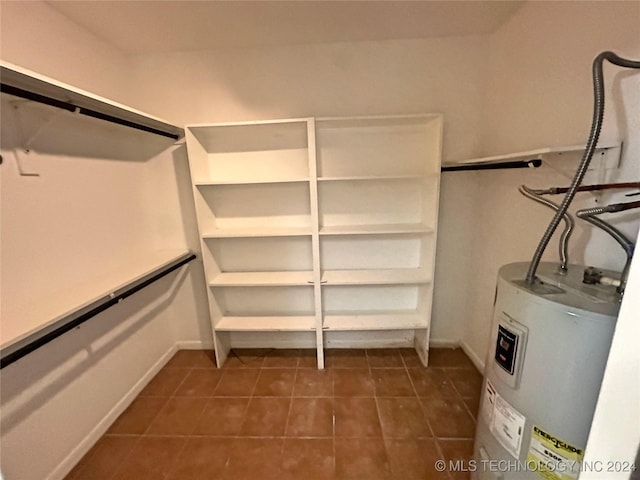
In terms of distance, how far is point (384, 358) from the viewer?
2.38 meters

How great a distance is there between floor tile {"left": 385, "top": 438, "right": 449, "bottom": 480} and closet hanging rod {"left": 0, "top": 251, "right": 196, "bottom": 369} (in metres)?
1.67

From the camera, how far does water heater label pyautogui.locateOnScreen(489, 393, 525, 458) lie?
99 cm

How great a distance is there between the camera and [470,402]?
190cm

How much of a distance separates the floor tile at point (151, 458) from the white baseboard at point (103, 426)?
0.26 metres

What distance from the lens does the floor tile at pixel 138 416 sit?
1.78 m

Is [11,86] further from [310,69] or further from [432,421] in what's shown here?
[432,421]

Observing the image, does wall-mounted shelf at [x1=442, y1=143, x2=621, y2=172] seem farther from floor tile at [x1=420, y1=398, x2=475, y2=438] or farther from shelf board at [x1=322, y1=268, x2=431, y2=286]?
floor tile at [x1=420, y1=398, x2=475, y2=438]

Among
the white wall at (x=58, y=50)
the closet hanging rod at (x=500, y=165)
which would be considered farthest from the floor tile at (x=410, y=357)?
the white wall at (x=58, y=50)

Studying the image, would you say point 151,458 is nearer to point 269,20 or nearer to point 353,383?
point 353,383

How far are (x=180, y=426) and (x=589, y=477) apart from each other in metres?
1.96

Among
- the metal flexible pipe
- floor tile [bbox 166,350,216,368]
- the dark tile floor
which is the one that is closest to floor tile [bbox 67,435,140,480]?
the dark tile floor

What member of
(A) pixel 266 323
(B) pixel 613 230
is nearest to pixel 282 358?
(A) pixel 266 323

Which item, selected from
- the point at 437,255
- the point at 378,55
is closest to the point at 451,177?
the point at 437,255

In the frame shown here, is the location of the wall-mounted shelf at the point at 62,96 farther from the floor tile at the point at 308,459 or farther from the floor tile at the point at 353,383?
the floor tile at the point at 353,383
